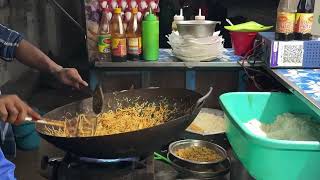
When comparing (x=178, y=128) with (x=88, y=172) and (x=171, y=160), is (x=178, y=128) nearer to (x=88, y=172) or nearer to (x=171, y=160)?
(x=88, y=172)

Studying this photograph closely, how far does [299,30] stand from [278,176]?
0.98 metres

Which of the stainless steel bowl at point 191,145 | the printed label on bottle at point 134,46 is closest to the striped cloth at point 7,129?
the printed label on bottle at point 134,46

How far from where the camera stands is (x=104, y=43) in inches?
83.4

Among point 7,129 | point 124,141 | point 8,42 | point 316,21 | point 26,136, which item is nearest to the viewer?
point 124,141

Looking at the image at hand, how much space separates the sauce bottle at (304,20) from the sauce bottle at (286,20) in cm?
3

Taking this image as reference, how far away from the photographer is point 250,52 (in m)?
2.25

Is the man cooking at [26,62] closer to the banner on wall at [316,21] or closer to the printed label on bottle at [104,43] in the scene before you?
the printed label on bottle at [104,43]

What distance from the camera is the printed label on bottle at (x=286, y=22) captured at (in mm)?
1976

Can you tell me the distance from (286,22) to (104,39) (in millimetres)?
1006

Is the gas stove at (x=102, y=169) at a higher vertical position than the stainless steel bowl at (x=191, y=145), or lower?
higher

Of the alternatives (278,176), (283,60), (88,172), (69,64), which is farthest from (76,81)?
(69,64)

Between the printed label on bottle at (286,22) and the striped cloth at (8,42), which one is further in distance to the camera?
the printed label on bottle at (286,22)

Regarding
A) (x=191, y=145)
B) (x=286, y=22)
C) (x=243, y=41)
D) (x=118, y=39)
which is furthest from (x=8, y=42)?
(x=286, y=22)

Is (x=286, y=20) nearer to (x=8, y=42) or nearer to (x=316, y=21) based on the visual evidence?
(x=316, y=21)
